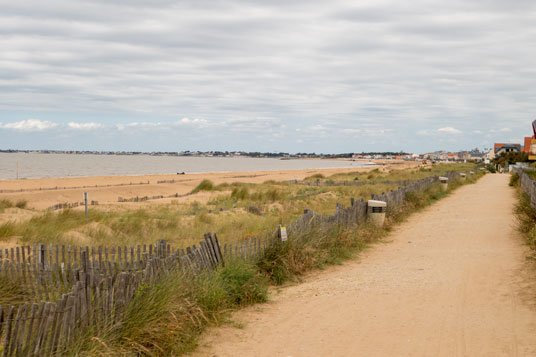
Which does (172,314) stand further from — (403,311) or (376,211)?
(376,211)

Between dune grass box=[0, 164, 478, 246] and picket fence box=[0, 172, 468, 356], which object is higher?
picket fence box=[0, 172, 468, 356]

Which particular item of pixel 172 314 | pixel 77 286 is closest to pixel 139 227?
pixel 172 314

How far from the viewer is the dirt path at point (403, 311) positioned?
6.07m

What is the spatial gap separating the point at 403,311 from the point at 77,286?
14.7 feet

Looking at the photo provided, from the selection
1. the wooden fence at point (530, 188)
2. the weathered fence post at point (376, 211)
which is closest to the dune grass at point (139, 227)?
the weathered fence post at point (376, 211)

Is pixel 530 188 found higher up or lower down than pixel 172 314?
higher up

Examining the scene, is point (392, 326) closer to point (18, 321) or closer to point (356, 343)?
point (356, 343)

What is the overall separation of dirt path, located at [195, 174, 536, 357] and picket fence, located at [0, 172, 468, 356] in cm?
99

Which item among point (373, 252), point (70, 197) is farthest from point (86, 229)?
point (70, 197)

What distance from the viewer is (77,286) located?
5.11m

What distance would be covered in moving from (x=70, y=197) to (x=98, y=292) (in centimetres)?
3093

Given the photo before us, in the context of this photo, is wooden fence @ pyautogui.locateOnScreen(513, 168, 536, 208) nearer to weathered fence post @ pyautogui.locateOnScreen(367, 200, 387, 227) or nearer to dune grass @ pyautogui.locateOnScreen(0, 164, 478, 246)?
weathered fence post @ pyautogui.locateOnScreen(367, 200, 387, 227)

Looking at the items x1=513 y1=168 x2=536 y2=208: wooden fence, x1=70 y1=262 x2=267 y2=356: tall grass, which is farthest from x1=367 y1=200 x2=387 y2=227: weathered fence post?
x1=70 y1=262 x2=267 y2=356: tall grass

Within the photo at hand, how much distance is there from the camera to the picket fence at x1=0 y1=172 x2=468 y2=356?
15.1 ft
